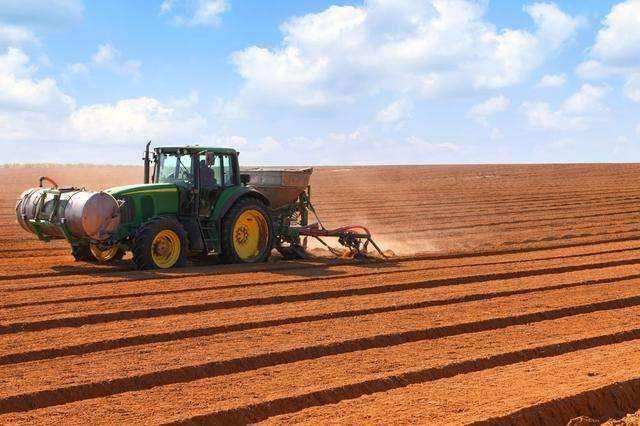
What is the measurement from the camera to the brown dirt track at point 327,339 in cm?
513

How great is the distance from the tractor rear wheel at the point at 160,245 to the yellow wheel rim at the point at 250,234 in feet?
3.15

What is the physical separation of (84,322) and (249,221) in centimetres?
470

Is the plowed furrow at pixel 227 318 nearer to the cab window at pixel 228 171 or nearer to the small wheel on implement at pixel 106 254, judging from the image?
the cab window at pixel 228 171

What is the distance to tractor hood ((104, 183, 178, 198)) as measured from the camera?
10914mm

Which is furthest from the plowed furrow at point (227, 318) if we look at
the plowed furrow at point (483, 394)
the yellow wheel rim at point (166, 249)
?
the yellow wheel rim at point (166, 249)

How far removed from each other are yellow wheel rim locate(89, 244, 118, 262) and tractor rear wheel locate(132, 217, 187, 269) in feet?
2.33

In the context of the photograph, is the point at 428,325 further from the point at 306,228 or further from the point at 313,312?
the point at 306,228

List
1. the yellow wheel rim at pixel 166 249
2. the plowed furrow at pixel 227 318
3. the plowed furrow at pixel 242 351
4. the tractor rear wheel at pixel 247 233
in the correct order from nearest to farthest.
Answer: the plowed furrow at pixel 242 351, the plowed furrow at pixel 227 318, the yellow wheel rim at pixel 166 249, the tractor rear wheel at pixel 247 233

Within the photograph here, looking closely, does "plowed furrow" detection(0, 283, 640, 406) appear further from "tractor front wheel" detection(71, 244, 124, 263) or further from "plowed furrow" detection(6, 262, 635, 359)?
"tractor front wheel" detection(71, 244, 124, 263)

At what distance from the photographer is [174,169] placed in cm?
1150

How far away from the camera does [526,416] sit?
493cm

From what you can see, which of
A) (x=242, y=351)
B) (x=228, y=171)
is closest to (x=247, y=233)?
(x=228, y=171)

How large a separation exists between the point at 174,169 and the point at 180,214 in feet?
2.20

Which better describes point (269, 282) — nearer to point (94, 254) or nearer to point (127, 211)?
point (127, 211)
